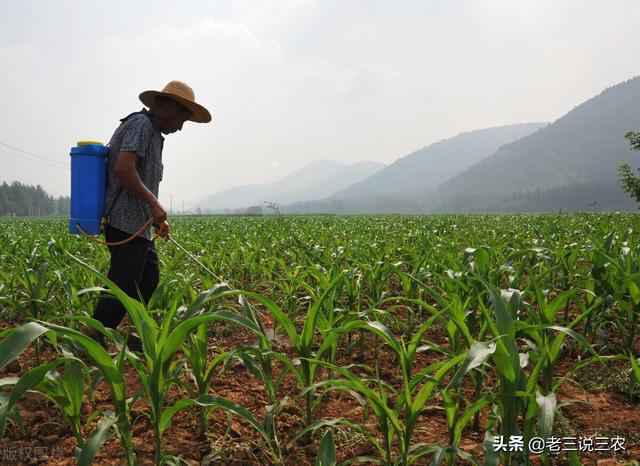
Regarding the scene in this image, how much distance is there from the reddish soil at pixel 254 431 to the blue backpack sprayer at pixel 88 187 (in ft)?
3.31

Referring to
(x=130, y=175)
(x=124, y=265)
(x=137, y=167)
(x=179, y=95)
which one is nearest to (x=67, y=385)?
(x=124, y=265)

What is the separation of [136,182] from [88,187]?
0.41 metres

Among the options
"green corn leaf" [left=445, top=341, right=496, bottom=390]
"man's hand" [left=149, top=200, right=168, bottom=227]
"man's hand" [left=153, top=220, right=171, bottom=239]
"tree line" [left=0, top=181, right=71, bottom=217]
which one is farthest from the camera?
"tree line" [left=0, top=181, right=71, bottom=217]

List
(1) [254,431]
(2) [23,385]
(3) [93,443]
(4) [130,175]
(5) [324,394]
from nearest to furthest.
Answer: (2) [23,385]
(3) [93,443]
(1) [254,431]
(5) [324,394]
(4) [130,175]

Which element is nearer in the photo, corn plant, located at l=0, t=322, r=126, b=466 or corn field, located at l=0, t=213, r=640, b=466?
corn plant, located at l=0, t=322, r=126, b=466

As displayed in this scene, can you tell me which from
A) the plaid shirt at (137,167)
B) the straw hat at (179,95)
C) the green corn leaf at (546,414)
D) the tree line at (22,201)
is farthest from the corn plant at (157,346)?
the tree line at (22,201)

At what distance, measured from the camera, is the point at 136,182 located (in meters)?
2.74

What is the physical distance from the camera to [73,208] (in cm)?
288

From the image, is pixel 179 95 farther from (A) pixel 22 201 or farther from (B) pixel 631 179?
(A) pixel 22 201

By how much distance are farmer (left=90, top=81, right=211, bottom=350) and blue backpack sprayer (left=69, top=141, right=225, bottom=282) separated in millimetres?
70

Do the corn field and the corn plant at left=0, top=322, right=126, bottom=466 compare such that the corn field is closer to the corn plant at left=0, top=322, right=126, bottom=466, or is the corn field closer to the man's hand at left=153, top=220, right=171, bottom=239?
the corn plant at left=0, top=322, right=126, bottom=466

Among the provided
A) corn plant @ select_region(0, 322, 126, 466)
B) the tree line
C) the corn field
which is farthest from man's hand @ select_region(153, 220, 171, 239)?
the tree line

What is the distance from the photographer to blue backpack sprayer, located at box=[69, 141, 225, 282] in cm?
281

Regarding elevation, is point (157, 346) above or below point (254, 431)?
above
